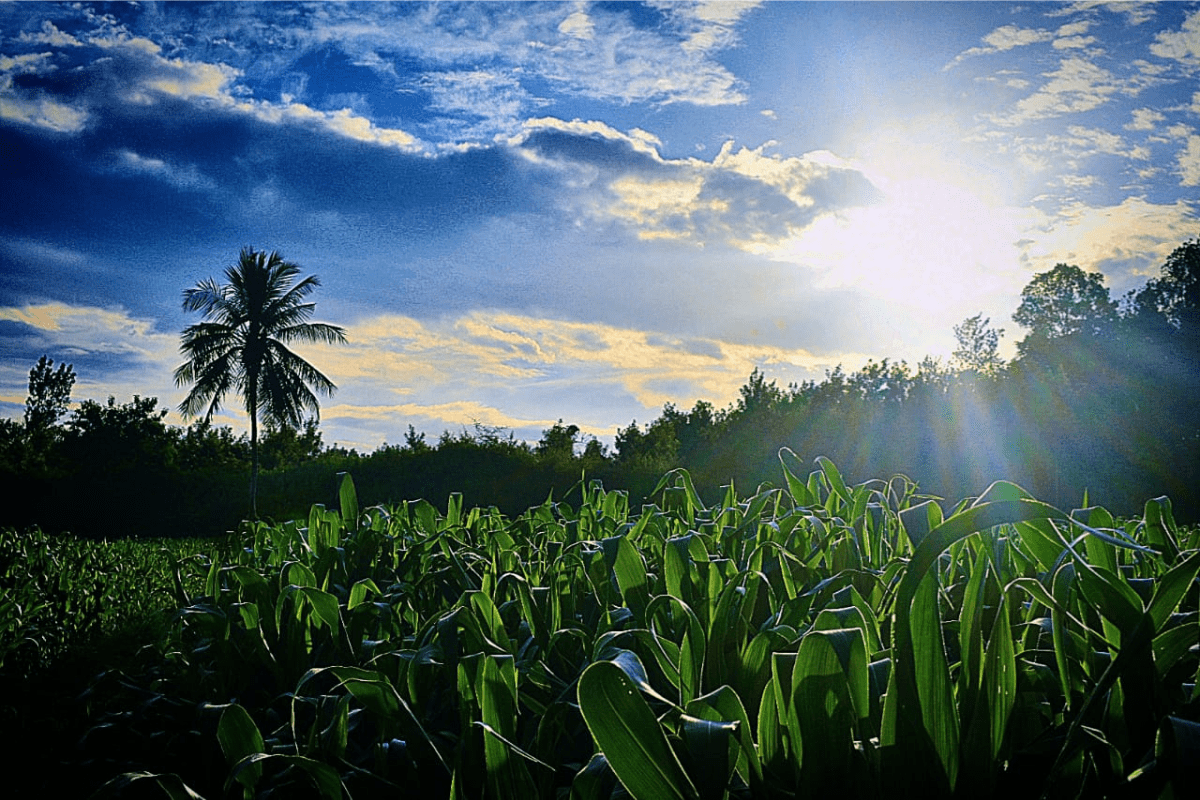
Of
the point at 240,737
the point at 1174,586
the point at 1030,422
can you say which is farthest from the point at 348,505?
the point at 1030,422

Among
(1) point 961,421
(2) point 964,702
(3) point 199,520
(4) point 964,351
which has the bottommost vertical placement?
(3) point 199,520

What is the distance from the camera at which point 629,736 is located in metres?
0.70

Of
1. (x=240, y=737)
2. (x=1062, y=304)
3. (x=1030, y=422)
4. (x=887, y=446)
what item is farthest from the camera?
(x=1062, y=304)

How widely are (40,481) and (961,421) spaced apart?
27881mm

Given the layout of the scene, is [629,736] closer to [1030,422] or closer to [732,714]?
[732,714]

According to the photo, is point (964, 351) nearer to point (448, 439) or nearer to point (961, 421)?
point (961, 421)

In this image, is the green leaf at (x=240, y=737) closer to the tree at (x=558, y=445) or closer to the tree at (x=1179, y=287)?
the tree at (x=558, y=445)

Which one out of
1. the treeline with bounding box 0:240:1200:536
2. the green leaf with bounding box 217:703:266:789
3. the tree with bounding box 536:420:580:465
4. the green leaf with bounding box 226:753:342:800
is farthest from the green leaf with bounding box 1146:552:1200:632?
the tree with bounding box 536:420:580:465

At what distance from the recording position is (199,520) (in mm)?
24625

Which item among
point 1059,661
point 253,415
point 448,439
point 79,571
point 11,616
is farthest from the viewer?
point 253,415

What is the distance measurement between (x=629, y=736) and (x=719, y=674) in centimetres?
43

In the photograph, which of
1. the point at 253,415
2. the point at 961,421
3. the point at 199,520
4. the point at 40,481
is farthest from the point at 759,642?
the point at 253,415

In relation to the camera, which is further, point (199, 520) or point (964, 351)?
point (964, 351)

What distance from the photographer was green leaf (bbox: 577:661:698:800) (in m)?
0.69
